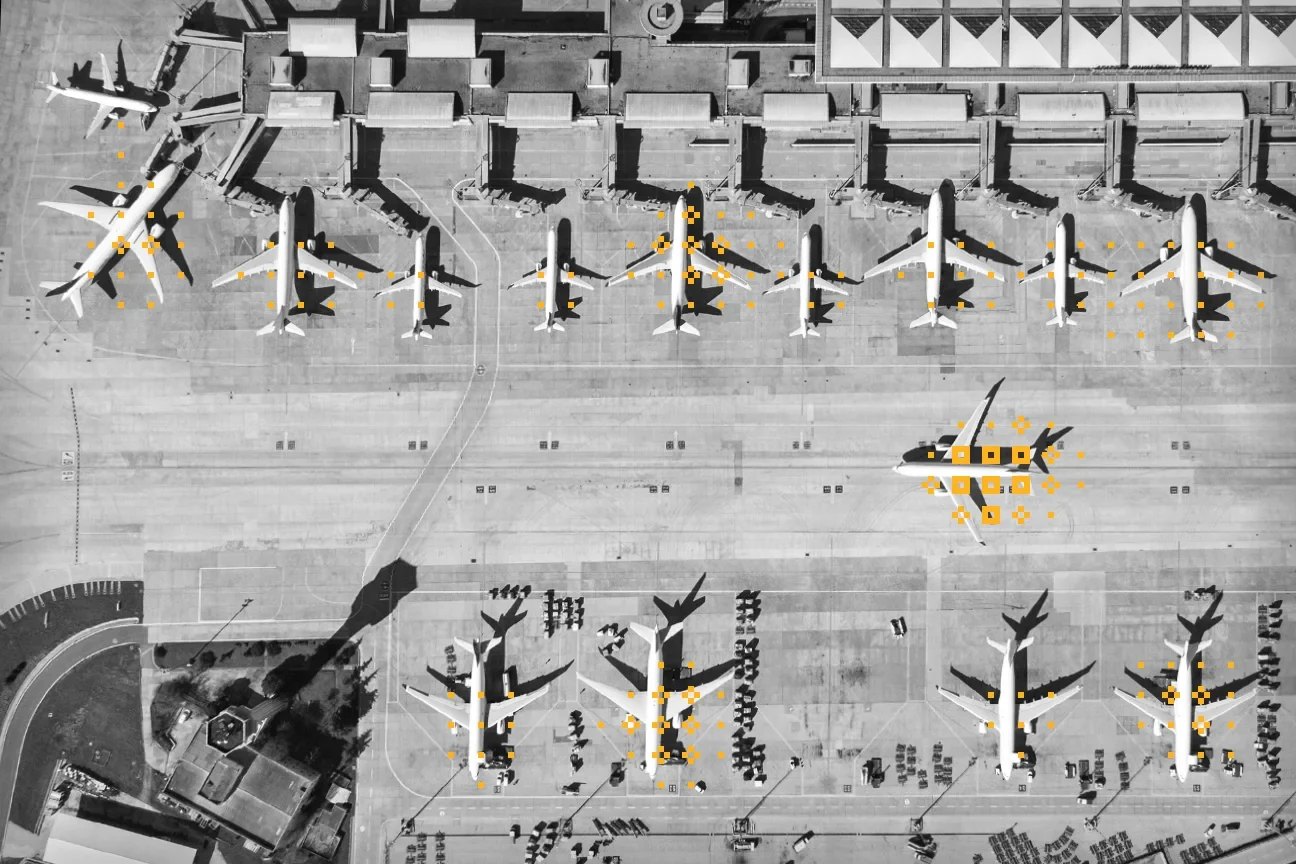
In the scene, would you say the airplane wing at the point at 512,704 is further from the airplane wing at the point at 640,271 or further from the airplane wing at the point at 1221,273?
the airplane wing at the point at 1221,273

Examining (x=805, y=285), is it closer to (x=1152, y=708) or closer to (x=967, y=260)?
(x=967, y=260)

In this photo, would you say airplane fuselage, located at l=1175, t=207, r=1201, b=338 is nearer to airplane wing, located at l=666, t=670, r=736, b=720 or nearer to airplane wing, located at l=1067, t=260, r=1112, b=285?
airplane wing, located at l=1067, t=260, r=1112, b=285

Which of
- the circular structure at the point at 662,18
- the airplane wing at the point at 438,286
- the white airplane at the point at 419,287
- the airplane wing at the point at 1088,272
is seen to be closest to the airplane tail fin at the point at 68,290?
the white airplane at the point at 419,287

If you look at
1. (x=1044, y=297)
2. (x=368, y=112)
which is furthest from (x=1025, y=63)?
(x=368, y=112)

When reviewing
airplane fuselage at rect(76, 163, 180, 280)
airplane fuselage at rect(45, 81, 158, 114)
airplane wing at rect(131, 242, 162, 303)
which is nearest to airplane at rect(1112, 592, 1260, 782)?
airplane wing at rect(131, 242, 162, 303)

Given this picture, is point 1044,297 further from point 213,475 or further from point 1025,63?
point 213,475

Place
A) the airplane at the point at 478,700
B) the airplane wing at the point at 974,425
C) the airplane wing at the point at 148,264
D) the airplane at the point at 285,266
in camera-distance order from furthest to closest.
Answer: the airplane wing at the point at 974,425 → the airplane wing at the point at 148,264 → the airplane at the point at 285,266 → the airplane at the point at 478,700

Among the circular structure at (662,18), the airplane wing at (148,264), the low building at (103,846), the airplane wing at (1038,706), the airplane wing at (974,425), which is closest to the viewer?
the circular structure at (662,18)
